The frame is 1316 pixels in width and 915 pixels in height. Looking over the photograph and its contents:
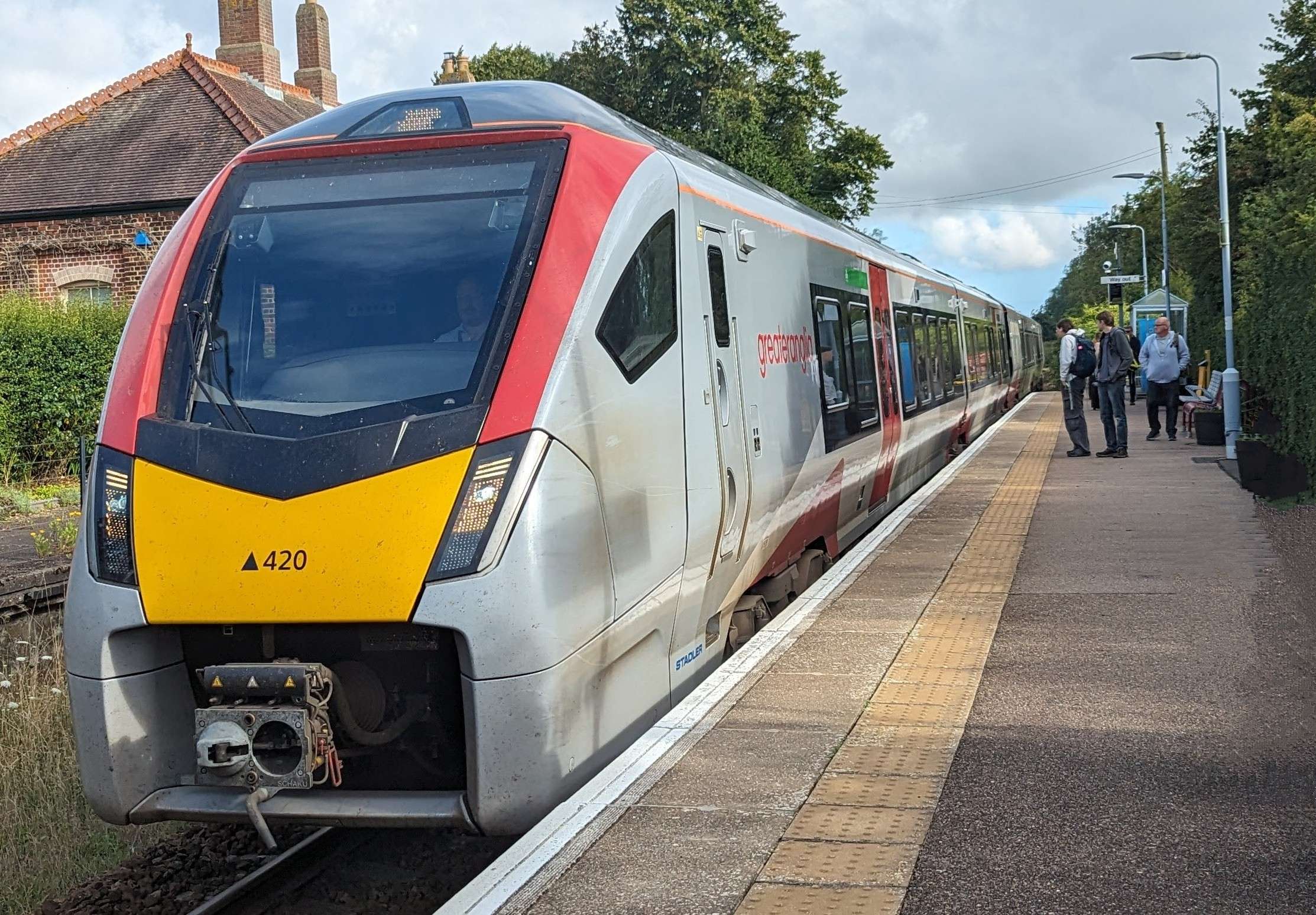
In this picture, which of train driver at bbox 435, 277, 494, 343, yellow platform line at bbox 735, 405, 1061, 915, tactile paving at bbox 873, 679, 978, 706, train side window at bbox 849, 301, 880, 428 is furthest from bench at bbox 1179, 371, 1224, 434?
train driver at bbox 435, 277, 494, 343

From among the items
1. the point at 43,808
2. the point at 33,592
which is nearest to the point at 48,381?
the point at 33,592

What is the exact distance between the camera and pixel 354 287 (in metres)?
5.46

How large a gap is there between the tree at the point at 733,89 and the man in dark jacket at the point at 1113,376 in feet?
103

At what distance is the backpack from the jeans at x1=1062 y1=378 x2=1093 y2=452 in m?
0.09

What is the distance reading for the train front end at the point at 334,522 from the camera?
15.2ft

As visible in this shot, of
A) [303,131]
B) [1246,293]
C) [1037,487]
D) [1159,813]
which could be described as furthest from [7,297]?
[1159,813]

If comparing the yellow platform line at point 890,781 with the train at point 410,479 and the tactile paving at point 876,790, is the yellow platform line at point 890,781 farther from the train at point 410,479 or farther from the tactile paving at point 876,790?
the train at point 410,479

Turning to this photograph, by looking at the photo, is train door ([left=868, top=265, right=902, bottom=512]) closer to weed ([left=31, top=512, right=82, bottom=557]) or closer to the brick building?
weed ([left=31, top=512, right=82, bottom=557])

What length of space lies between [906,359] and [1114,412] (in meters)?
3.54

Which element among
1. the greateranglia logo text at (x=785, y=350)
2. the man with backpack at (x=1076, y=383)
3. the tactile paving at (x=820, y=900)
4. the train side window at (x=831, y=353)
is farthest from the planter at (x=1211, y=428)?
the tactile paving at (x=820, y=900)

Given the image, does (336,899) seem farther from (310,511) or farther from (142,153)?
(142,153)

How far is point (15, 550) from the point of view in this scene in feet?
47.5

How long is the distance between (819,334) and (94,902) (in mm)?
5555

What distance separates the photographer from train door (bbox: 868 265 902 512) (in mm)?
11734
